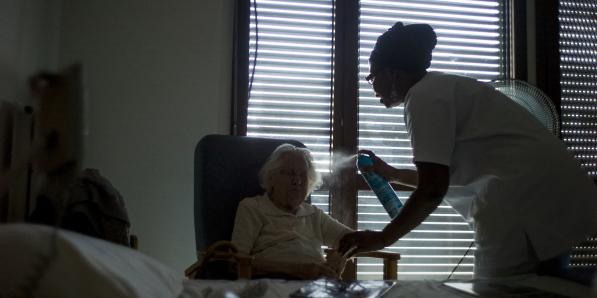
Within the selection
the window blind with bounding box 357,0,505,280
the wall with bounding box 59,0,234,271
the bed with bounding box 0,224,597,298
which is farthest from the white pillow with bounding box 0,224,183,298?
the window blind with bounding box 357,0,505,280

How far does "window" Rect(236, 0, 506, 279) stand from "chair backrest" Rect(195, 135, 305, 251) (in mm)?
354

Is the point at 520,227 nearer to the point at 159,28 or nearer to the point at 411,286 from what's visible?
the point at 411,286

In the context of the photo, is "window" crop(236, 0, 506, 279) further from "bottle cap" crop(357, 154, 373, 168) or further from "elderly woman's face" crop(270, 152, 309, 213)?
"bottle cap" crop(357, 154, 373, 168)

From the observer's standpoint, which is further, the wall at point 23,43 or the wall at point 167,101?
the wall at point 167,101

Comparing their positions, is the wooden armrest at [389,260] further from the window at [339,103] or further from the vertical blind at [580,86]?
the vertical blind at [580,86]

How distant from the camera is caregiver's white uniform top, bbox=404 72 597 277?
123 cm

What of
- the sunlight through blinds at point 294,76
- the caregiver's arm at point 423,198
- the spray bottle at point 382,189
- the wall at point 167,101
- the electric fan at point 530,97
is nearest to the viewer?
the caregiver's arm at point 423,198

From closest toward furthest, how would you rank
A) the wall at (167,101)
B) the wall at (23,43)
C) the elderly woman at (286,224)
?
the wall at (23,43) → the elderly woman at (286,224) → the wall at (167,101)

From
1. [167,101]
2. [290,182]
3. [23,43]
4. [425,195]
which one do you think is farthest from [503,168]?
[167,101]

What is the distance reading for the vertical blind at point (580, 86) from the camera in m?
2.67

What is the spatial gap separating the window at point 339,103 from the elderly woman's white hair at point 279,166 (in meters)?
0.47

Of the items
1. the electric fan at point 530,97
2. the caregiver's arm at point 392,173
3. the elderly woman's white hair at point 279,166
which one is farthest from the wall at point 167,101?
the electric fan at point 530,97

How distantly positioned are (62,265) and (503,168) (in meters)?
1.12

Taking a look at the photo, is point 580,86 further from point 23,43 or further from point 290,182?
point 23,43
